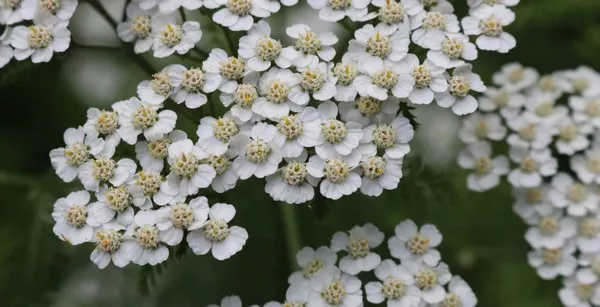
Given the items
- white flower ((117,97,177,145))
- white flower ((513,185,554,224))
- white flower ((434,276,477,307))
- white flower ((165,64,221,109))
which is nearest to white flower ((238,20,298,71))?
white flower ((165,64,221,109))

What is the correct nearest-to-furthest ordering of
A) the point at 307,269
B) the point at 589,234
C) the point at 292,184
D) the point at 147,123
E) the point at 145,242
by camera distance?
1. the point at 145,242
2. the point at 292,184
3. the point at 147,123
4. the point at 307,269
5. the point at 589,234

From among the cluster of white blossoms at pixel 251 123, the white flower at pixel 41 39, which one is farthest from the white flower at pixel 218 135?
the white flower at pixel 41 39

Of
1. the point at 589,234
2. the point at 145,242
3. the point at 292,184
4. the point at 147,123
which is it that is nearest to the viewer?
the point at 145,242

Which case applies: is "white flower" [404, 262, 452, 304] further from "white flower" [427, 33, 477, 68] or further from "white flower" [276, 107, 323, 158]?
"white flower" [427, 33, 477, 68]

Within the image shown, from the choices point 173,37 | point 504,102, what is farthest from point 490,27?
point 173,37

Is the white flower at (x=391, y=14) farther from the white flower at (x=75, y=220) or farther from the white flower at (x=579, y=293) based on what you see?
the white flower at (x=579, y=293)

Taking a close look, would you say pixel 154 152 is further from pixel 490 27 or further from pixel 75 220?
pixel 490 27

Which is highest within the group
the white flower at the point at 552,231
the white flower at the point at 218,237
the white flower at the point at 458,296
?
the white flower at the point at 218,237
